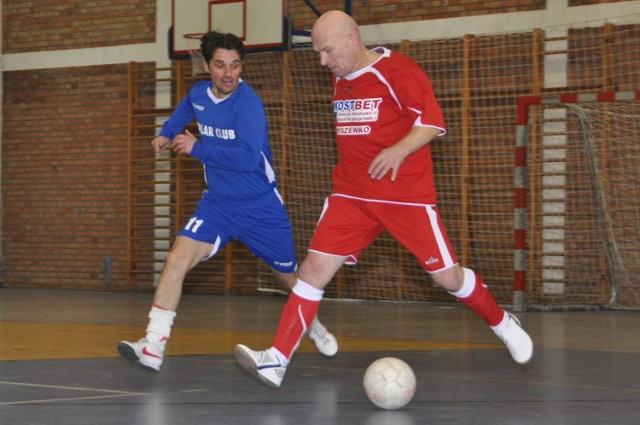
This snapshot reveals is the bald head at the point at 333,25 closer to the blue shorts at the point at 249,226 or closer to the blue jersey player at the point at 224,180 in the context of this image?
the blue jersey player at the point at 224,180

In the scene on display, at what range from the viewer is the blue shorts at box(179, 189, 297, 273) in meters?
6.20

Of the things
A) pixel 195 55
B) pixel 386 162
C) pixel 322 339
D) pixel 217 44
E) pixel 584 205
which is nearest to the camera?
pixel 386 162

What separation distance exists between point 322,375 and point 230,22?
889 cm

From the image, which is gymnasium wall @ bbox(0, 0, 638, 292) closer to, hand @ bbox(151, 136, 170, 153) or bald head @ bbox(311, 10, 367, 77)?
hand @ bbox(151, 136, 170, 153)

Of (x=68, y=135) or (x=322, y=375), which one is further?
(x=68, y=135)

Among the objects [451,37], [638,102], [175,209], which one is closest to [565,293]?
[638,102]

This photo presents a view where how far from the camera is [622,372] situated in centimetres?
617

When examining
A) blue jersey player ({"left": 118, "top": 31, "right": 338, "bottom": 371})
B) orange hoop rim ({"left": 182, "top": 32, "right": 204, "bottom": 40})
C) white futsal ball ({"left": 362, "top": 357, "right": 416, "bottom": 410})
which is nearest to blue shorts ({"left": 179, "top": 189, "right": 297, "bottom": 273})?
blue jersey player ({"left": 118, "top": 31, "right": 338, "bottom": 371})

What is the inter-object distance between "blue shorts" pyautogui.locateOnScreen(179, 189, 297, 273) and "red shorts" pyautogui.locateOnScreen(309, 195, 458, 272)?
3.20 ft

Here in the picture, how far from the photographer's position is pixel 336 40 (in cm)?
518

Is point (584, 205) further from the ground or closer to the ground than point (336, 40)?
closer to the ground

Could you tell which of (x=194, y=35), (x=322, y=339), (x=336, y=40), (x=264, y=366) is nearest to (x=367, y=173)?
(x=336, y=40)

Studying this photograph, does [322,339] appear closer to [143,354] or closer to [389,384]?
[143,354]

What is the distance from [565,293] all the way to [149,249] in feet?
20.3
